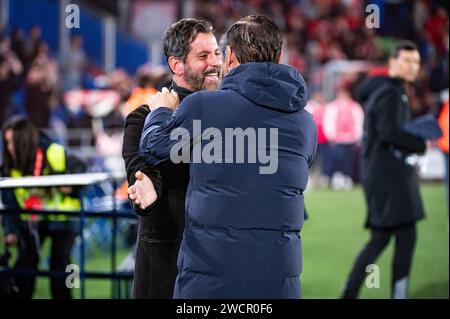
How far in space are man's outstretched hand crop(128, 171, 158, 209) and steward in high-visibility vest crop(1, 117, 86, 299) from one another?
3011 millimetres

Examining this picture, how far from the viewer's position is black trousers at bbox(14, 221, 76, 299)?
632 centimetres

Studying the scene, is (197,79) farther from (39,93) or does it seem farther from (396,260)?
(39,93)

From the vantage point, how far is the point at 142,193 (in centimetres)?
349

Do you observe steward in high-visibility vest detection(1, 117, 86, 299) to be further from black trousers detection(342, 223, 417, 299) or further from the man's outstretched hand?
the man's outstretched hand

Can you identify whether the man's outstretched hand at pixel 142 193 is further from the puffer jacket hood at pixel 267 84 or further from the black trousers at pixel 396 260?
the black trousers at pixel 396 260

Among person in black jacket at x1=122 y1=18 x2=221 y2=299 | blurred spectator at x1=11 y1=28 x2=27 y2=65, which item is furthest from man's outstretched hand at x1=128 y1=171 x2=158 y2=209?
blurred spectator at x1=11 y1=28 x2=27 y2=65

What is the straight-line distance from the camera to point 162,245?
372 centimetres

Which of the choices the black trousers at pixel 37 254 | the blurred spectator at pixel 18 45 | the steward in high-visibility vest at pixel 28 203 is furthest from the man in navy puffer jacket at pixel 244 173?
the blurred spectator at pixel 18 45

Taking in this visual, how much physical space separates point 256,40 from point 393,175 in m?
3.57

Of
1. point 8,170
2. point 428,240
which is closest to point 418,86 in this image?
point 428,240

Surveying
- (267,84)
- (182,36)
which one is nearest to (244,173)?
(267,84)

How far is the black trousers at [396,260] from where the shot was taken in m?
6.59

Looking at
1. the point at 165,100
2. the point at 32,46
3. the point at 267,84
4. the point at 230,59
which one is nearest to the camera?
the point at 267,84
